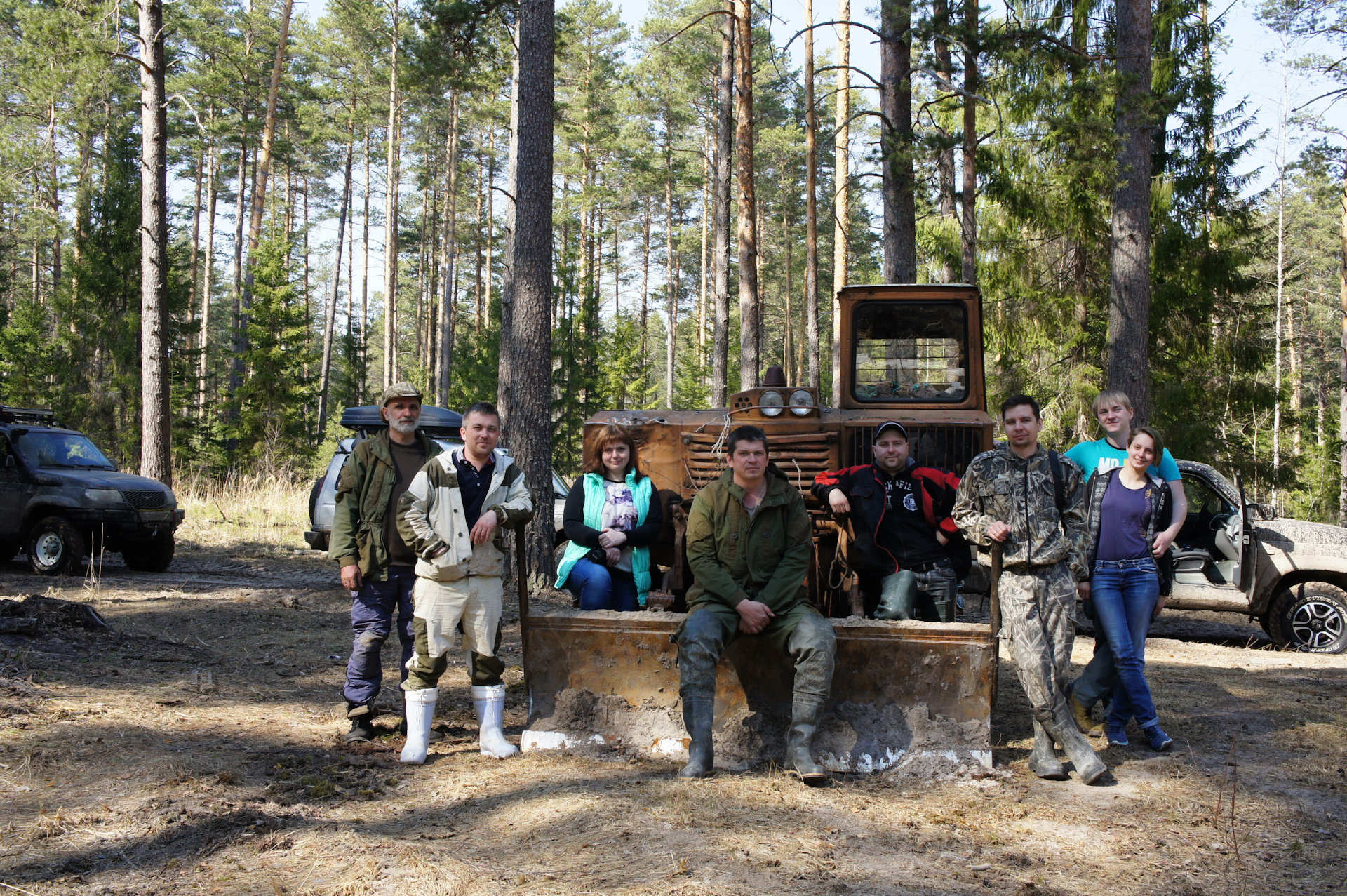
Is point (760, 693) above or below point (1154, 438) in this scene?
below

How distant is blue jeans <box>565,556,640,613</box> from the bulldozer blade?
1.17 ft

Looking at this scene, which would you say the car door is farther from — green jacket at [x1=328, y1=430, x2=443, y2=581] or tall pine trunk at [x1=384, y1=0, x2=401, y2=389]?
tall pine trunk at [x1=384, y1=0, x2=401, y2=389]

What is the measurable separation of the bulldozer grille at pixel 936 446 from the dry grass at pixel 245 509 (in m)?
11.1

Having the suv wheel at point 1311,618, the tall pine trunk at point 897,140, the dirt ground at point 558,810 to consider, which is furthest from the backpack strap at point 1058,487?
the tall pine trunk at point 897,140

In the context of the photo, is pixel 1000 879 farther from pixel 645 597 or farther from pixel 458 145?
pixel 458 145

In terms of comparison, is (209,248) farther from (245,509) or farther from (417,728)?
(417,728)

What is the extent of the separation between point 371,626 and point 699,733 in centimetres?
188

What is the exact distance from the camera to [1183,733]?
18.6 ft

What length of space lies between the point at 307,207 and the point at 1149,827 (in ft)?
146

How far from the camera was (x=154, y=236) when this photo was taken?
14477mm

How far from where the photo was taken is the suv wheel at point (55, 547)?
434 inches

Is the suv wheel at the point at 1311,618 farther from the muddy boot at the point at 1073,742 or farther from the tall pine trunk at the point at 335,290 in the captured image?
the tall pine trunk at the point at 335,290

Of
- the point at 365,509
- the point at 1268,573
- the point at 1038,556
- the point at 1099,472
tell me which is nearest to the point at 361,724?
the point at 365,509

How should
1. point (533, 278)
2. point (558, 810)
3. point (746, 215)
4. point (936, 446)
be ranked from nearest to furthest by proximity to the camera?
point (558, 810)
point (936, 446)
point (533, 278)
point (746, 215)
